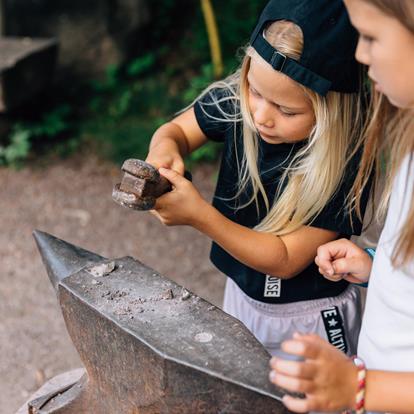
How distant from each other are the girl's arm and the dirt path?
53.6 inches

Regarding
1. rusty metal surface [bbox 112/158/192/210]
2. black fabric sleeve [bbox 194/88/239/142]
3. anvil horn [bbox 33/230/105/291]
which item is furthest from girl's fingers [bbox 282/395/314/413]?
black fabric sleeve [bbox 194/88/239/142]

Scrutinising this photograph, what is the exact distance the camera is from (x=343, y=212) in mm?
1746

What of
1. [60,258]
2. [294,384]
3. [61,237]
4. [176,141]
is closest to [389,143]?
[294,384]

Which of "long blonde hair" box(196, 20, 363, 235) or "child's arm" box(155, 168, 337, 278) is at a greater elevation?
"long blonde hair" box(196, 20, 363, 235)

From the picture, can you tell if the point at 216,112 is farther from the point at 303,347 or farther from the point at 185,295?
the point at 303,347

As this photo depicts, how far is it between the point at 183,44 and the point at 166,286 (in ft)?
13.2

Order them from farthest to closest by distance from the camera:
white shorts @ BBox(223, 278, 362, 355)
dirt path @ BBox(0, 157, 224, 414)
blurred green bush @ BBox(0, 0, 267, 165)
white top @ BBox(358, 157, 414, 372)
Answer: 1. blurred green bush @ BBox(0, 0, 267, 165)
2. dirt path @ BBox(0, 157, 224, 414)
3. white shorts @ BBox(223, 278, 362, 355)
4. white top @ BBox(358, 157, 414, 372)

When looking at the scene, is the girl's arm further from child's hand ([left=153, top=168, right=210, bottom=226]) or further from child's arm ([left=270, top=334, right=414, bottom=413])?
child's arm ([left=270, top=334, right=414, bottom=413])

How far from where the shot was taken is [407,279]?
4.54 feet

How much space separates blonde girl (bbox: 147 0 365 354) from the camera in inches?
62.6

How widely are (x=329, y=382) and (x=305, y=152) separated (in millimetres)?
645

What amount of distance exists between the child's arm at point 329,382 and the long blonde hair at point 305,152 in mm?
522

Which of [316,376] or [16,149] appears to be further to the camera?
[16,149]

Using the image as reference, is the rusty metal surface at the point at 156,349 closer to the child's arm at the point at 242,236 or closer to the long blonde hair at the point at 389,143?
the child's arm at the point at 242,236
